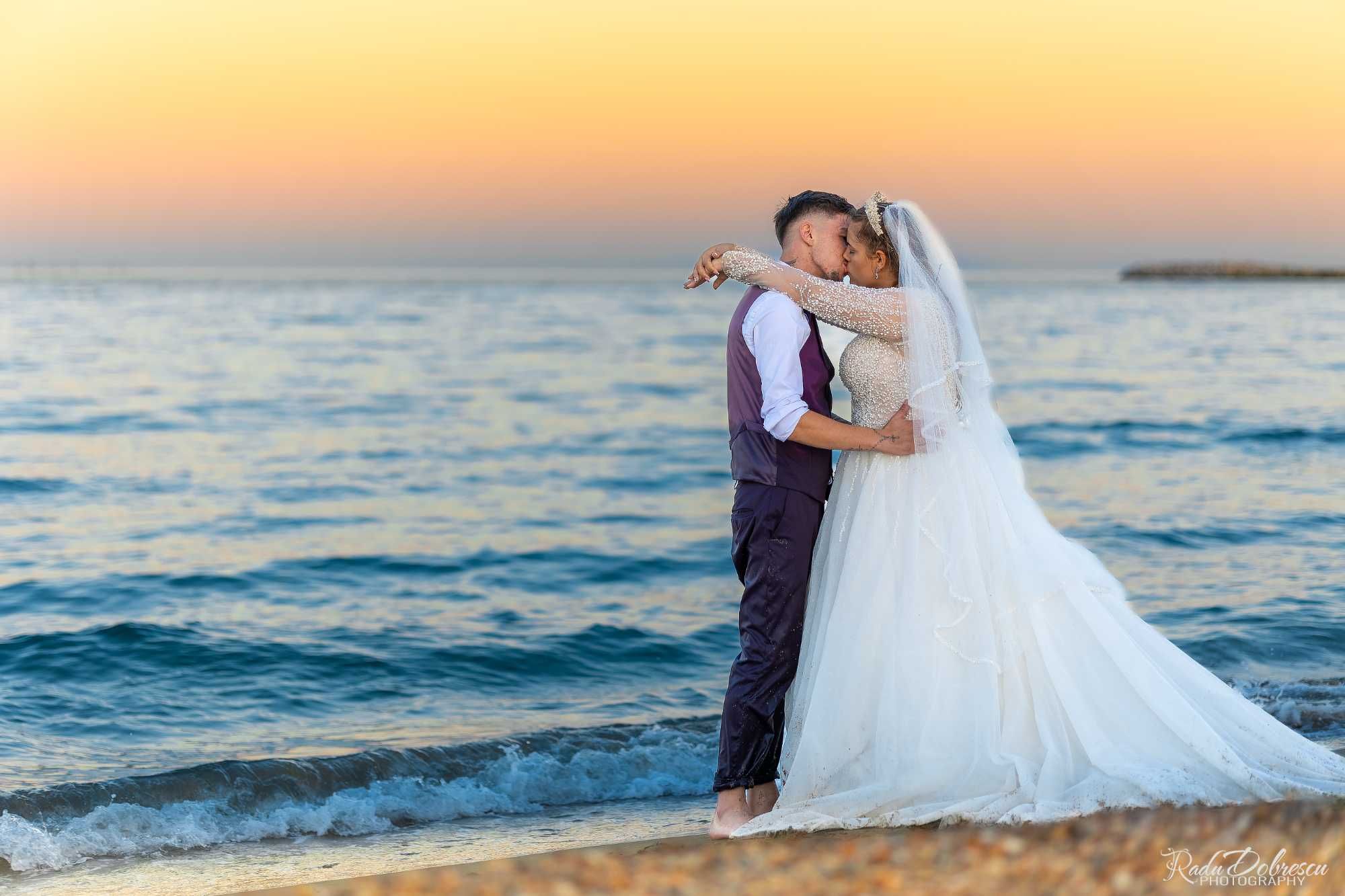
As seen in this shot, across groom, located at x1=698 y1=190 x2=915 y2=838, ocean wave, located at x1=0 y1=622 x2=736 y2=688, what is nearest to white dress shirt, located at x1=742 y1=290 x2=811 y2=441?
groom, located at x1=698 y1=190 x2=915 y2=838

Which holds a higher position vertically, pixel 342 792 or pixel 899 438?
pixel 899 438

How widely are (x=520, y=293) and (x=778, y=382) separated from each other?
69.1 metres

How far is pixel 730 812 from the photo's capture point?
4160 millimetres

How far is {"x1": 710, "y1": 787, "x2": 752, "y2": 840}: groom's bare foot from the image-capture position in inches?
162

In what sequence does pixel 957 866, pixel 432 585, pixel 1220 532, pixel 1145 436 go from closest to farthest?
pixel 957 866 < pixel 432 585 < pixel 1220 532 < pixel 1145 436

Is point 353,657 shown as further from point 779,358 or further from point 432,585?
point 779,358

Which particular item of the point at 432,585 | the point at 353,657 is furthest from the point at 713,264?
the point at 432,585

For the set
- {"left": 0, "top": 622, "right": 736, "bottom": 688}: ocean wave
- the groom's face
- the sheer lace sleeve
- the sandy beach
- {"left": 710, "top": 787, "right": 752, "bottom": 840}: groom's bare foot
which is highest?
the groom's face

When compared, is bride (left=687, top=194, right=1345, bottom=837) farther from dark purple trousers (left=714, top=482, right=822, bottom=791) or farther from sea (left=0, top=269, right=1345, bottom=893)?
sea (left=0, top=269, right=1345, bottom=893)

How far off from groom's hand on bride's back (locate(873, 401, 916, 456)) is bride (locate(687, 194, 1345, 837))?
0.04 meters

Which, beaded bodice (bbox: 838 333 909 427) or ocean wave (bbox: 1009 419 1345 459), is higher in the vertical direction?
beaded bodice (bbox: 838 333 909 427)

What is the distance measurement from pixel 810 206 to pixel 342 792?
335 centimetres

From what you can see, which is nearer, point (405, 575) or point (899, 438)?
point (899, 438)

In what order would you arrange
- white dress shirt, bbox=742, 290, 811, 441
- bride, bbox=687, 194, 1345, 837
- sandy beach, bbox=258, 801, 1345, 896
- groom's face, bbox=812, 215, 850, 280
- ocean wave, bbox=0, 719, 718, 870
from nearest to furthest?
1. sandy beach, bbox=258, 801, 1345, 896
2. bride, bbox=687, 194, 1345, 837
3. white dress shirt, bbox=742, 290, 811, 441
4. groom's face, bbox=812, 215, 850, 280
5. ocean wave, bbox=0, 719, 718, 870
